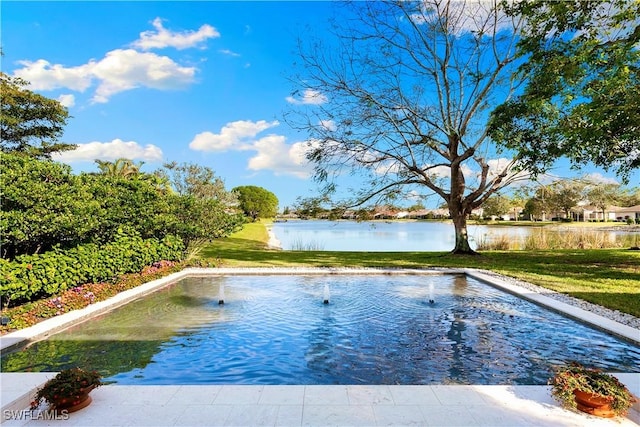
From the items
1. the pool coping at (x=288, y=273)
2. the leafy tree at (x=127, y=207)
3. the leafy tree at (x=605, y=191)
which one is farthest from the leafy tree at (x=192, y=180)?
the leafy tree at (x=605, y=191)

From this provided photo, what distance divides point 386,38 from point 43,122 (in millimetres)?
25860

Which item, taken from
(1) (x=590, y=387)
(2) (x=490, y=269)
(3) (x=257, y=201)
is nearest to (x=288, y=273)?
(2) (x=490, y=269)

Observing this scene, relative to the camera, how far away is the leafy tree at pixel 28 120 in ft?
85.2

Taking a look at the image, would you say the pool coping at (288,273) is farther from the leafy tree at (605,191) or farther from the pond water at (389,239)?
the leafy tree at (605,191)

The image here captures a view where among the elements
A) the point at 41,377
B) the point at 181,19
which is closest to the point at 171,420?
the point at 41,377

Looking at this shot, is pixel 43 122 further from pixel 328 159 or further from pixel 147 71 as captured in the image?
pixel 328 159

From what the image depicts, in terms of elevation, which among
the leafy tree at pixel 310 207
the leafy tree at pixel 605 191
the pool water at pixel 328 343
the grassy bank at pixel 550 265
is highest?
the leafy tree at pixel 605 191

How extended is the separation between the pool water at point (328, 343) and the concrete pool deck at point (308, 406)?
449 millimetres

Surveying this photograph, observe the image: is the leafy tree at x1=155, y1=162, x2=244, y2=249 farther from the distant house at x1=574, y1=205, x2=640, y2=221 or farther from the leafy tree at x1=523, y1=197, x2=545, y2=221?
the distant house at x1=574, y1=205, x2=640, y2=221

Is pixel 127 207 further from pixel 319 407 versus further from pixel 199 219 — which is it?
pixel 319 407

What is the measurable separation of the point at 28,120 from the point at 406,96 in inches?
1057

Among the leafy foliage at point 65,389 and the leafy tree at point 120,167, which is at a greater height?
the leafy tree at point 120,167

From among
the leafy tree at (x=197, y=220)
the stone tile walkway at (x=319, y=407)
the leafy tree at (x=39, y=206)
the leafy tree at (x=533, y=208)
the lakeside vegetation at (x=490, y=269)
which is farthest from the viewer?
the leafy tree at (x=533, y=208)

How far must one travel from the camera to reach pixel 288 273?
12336 millimetres
